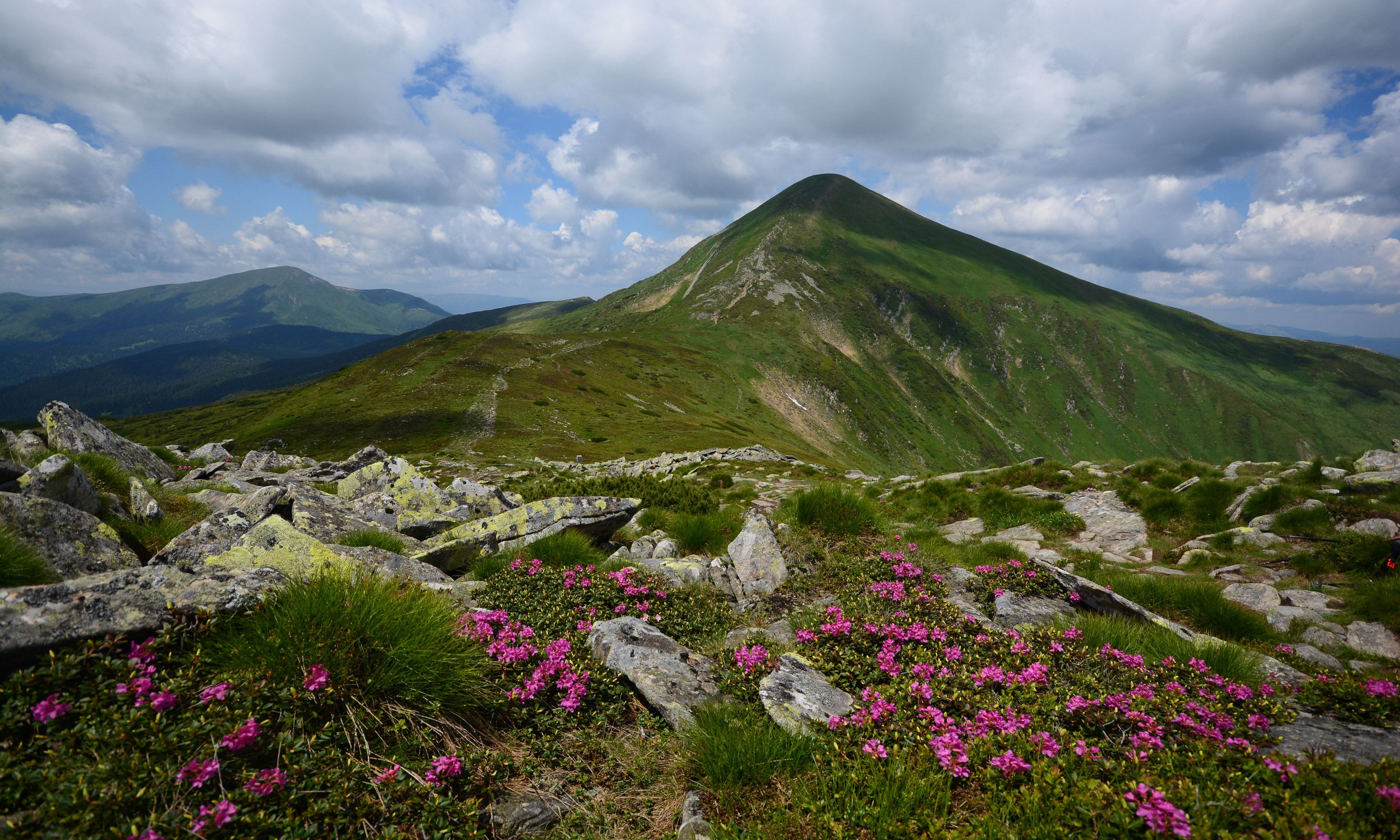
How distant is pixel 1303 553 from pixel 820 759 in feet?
41.8

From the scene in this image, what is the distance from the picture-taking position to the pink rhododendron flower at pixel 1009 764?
4387 mm

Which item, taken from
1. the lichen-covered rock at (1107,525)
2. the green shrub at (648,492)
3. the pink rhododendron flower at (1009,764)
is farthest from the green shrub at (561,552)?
the lichen-covered rock at (1107,525)

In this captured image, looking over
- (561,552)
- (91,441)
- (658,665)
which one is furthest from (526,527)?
(91,441)

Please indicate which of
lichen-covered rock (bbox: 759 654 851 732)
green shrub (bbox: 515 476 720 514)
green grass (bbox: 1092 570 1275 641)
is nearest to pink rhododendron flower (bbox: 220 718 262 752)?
lichen-covered rock (bbox: 759 654 851 732)

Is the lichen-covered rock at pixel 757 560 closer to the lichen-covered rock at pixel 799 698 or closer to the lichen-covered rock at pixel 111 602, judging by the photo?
the lichen-covered rock at pixel 799 698

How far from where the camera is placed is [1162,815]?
11.7 ft

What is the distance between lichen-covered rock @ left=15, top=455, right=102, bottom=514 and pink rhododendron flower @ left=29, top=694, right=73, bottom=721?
6.31m

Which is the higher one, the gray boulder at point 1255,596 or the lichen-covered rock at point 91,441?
the lichen-covered rock at point 91,441

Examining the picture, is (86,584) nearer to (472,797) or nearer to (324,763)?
(324,763)

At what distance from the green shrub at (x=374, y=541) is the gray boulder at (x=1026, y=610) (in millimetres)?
10475

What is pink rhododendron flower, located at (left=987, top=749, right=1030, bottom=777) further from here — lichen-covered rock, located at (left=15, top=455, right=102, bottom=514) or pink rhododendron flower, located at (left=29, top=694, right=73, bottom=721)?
lichen-covered rock, located at (left=15, top=455, right=102, bottom=514)

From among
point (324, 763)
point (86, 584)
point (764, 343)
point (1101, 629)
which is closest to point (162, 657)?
point (86, 584)

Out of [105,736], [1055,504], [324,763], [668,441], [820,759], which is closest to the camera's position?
[105,736]

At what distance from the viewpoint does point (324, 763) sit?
4199mm
